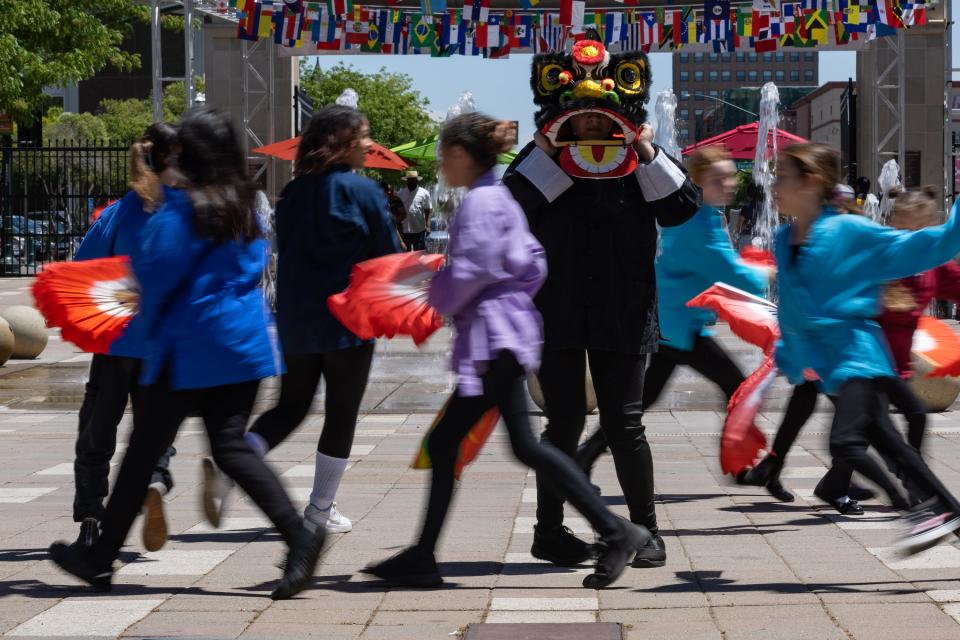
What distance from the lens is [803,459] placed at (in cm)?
882

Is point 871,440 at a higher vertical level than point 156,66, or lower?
lower

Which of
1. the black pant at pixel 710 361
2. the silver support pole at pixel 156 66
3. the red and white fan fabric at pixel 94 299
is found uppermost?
the silver support pole at pixel 156 66

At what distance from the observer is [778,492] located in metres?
7.30

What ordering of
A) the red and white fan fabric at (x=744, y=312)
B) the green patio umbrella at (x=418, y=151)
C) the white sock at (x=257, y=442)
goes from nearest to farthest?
the white sock at (x=257, y=442)
the red and white fan fabric at (x=744, y=312)
the green patio umbrella at (x=418, y=151)

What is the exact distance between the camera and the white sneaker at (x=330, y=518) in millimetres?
6086

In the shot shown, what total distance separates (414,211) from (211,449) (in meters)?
17.8

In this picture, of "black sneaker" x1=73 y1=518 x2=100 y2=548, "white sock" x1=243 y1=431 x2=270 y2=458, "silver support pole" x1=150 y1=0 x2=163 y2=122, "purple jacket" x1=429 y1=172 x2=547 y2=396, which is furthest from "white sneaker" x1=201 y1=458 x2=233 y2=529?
"silver support pole" x1=150 y1=0 x2=163 y2=122

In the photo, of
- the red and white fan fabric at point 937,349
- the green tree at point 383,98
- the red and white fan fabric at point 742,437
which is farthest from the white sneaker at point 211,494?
the green tree at point 383,98

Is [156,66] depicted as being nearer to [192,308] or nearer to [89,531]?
[89,531]

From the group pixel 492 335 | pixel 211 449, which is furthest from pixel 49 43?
pixel 492 335

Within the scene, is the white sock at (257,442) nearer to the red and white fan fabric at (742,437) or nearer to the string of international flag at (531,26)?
the red and white fan fabric at (742,437)

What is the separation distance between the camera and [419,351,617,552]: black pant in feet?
16.8

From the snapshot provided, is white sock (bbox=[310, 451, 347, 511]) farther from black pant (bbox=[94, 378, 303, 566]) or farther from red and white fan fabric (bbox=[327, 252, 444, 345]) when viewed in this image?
black pant (bbox=[94, 378, 303, 566])

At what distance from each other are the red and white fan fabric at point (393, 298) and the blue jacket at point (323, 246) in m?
0.27
